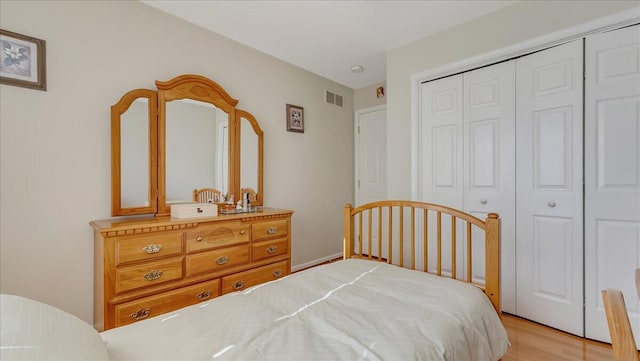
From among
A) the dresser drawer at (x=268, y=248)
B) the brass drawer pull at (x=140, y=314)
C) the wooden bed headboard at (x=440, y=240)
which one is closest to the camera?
the wooden bed headboard at (x=440, y=240)

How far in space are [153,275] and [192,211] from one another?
541mm

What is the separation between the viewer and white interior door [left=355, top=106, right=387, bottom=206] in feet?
13.2

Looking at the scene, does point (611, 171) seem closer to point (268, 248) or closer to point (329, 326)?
point (329, 326)

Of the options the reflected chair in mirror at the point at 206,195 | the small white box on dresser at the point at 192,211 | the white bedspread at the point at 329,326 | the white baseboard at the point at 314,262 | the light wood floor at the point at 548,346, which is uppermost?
the reflected chair in mirror at the point at 206,195

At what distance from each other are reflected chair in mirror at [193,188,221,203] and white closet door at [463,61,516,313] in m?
2.31

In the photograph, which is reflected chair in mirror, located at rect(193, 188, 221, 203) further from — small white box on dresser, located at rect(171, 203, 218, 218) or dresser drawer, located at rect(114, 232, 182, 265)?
dresser drawer, located at rect(114, 232, 182, 265)

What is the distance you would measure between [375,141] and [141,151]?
2896mm

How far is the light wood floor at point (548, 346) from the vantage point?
1.81 metres

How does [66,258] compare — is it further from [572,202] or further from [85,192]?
[572,202]

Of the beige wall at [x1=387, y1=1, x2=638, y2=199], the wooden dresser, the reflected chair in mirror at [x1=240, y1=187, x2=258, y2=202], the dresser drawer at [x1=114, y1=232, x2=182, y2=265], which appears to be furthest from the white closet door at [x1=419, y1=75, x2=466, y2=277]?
the dresser drawer at [x1=114, y1=232, x2=182, y2=265]

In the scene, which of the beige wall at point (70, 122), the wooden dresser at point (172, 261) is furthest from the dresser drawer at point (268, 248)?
the beige wall at point (70, 122)

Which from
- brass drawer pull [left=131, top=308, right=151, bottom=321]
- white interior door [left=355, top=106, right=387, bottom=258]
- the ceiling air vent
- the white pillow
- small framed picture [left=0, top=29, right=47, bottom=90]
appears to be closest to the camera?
the white pillow

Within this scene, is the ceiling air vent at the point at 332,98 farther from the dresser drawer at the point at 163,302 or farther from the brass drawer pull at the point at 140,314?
the brass drawer pull at the point at 140,314

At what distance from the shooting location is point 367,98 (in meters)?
4.17
